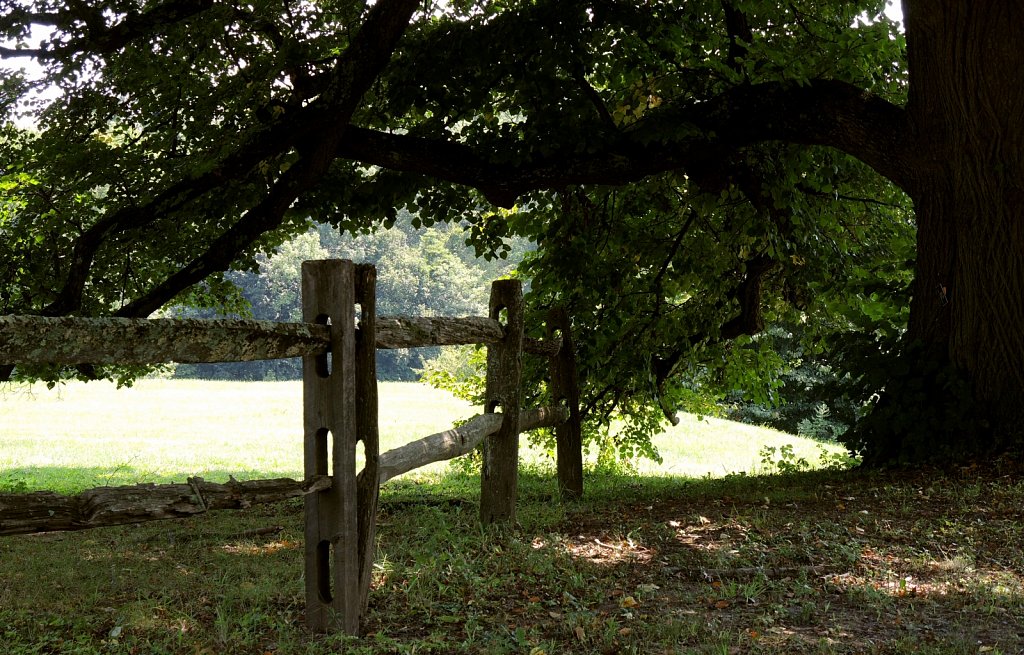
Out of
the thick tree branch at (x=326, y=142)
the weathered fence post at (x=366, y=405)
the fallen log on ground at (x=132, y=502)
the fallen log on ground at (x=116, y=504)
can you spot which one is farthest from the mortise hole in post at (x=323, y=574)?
the thick tree branch at (x=326, y=142)

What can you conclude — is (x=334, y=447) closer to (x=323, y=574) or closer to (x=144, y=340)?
(x=323, y=574)

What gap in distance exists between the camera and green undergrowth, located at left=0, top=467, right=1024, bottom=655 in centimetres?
360

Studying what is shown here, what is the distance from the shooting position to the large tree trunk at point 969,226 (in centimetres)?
737

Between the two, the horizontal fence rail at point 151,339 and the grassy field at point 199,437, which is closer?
the horizontal fence rail at point 151,339

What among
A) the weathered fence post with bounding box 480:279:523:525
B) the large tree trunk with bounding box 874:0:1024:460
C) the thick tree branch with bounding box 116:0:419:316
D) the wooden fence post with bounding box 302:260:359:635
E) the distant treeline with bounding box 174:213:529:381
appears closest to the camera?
the wooden fence post with bounding box 302:260:359:635

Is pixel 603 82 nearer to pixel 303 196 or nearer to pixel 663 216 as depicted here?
pixel 663 216

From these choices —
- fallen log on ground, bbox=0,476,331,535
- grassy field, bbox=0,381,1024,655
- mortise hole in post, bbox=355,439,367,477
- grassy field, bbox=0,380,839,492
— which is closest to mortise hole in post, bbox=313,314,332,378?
mortise hole in post, bbox=355,439,367,477

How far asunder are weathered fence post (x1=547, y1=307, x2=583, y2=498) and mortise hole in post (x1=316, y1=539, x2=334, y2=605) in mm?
4237

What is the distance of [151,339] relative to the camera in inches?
114

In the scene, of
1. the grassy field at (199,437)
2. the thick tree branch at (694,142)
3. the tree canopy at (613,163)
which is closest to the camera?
the tree canopy at (613,163)

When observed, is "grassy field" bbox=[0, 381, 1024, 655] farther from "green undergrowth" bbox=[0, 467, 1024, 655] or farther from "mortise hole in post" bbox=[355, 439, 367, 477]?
"mortise hole in post" bbox=[355, 439, 367, 477]

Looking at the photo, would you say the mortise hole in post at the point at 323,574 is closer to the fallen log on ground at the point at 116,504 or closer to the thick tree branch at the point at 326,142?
the fallen log on ground at the point at 116,504

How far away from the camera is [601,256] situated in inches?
427

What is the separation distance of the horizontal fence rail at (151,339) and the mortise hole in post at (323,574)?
2.86 ft
